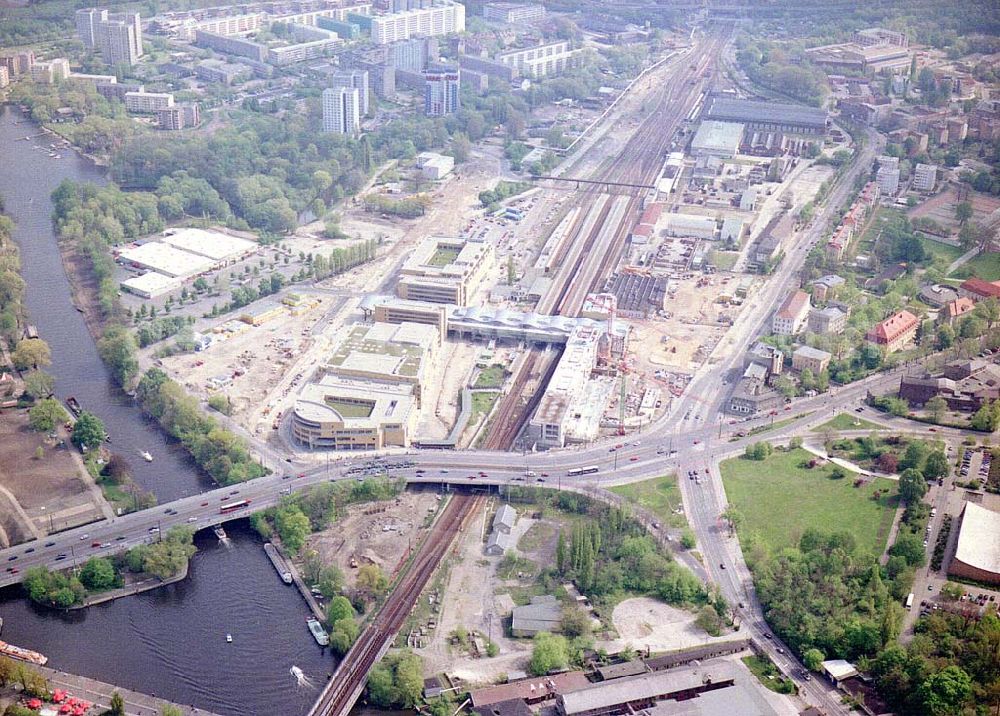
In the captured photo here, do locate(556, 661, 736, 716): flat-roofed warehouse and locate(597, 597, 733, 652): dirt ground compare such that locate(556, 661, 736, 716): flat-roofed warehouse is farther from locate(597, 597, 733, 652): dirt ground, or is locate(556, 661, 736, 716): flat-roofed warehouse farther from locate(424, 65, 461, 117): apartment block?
locate(424, 65, 461, 117): apartment block

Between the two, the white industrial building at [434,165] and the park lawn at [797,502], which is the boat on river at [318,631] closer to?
the park lawn at [797,502]

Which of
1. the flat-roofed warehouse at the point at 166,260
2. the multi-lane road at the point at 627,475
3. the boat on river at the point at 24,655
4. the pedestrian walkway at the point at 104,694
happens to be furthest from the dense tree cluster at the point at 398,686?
the flat-roofed warehouse at the point at 166,260

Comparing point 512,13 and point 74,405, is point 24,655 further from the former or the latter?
point 512,13

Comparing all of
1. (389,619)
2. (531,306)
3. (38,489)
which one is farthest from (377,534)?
(531,306)

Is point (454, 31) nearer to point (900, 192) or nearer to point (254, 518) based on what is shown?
point (900, 192)

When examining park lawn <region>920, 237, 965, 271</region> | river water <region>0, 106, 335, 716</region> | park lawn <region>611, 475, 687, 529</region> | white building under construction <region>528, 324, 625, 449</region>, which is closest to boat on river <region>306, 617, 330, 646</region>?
river water <region>0, 106, 335, 716</region>
